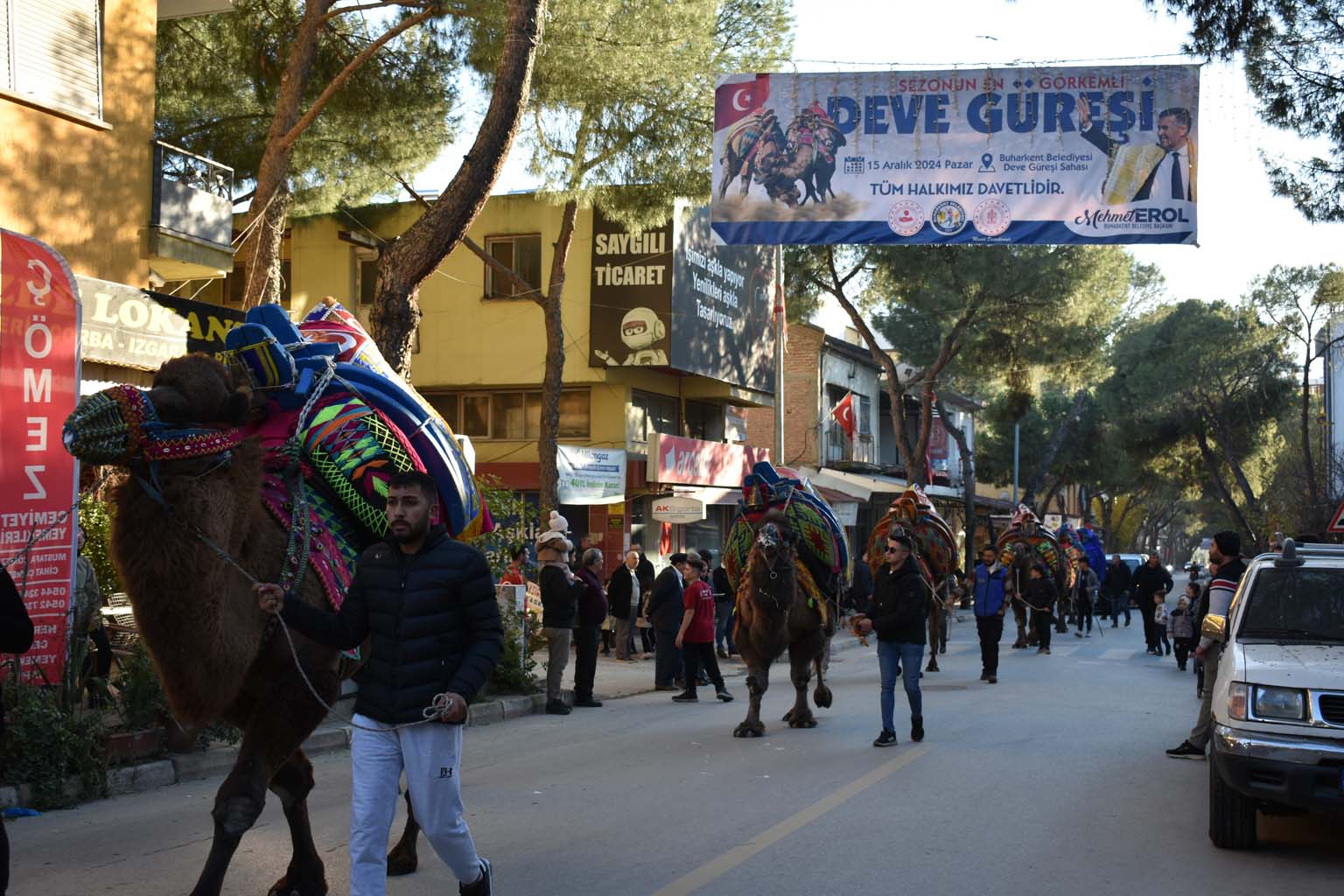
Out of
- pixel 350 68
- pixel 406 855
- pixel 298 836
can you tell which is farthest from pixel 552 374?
pixel 298 836

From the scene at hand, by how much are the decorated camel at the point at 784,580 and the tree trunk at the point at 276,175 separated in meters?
7.27

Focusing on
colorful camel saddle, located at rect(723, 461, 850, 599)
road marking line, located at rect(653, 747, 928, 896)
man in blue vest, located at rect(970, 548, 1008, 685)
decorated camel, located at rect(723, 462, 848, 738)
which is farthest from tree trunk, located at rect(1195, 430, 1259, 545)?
road marking line, located at rect(653, 747, 928, 896)

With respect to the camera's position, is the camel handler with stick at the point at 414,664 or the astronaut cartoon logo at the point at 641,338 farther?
the astronaut cartoon logo at the point at 641,338

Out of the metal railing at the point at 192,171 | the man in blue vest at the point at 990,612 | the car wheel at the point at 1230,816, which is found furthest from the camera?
the man in blue vest at the point at 990,612

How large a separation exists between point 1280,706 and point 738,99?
11537 mm

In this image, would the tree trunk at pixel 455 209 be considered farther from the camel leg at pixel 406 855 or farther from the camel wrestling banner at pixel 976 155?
the camel leg at pixel 406 855

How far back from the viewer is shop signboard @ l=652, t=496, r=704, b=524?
27.6 m

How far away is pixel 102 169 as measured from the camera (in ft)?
56.0

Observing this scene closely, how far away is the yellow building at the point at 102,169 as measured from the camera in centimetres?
1581

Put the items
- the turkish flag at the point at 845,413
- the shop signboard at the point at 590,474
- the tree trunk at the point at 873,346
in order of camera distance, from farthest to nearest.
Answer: the turkish flag at the point at 845,413 → the tree trunk at the point at 873,346 → the shop signboard at the point at 590,474

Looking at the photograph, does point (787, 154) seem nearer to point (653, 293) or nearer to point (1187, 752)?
point (1187, 752)

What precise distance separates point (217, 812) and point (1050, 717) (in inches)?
419

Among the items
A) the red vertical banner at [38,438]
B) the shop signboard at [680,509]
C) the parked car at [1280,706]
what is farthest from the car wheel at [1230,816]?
the shop signboard at [680,509]

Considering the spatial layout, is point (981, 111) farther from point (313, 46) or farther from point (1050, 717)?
point (313, 46)
